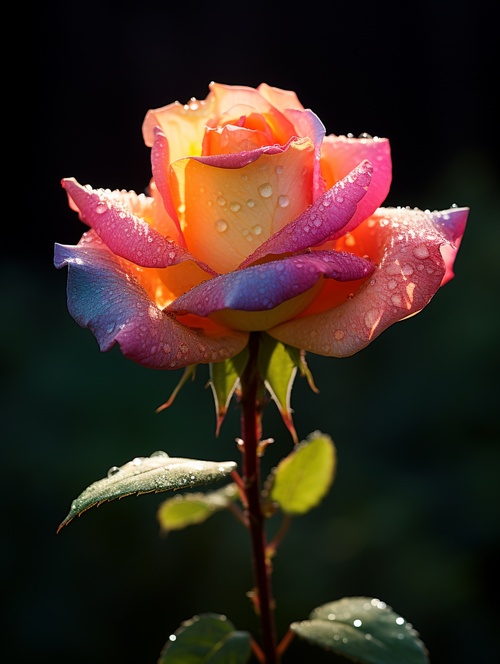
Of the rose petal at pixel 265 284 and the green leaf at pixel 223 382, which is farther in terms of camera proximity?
the green leaf at pixel 223 382

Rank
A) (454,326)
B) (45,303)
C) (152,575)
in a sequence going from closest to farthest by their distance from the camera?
(152,575)
(454,326)
(45,303)

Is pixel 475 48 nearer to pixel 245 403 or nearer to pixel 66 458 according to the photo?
pixel 66 458

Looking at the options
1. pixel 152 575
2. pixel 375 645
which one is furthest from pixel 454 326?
pixel 375 645

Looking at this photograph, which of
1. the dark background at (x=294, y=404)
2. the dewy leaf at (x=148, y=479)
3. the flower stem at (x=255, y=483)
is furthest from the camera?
the dark background at (x=294, y=404)

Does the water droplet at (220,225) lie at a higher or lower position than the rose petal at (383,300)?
higher

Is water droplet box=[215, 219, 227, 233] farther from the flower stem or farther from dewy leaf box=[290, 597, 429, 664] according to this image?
dewy leaf box=[290, 597, 429, 664]

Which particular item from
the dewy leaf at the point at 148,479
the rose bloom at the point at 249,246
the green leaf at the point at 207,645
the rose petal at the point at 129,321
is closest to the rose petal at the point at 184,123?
the rose bloom at the point at 249,246

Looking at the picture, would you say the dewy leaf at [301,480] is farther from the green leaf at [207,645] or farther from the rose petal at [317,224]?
the rose petal at [317,224]
